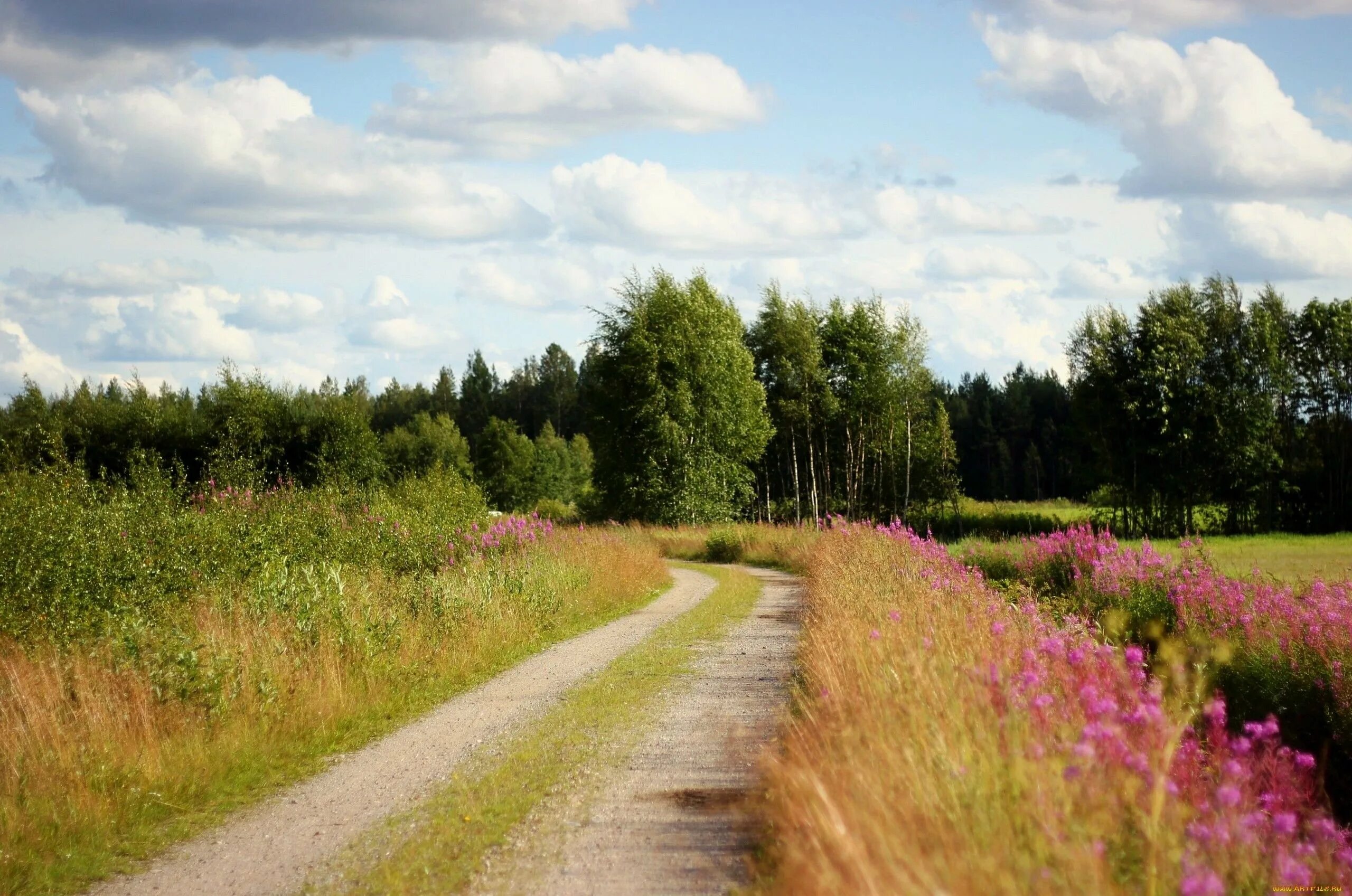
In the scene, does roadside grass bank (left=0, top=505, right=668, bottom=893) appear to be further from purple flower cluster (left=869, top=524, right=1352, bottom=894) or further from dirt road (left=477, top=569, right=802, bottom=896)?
purple flower cluster (left=869, top=524, right=1352, bottom=894)

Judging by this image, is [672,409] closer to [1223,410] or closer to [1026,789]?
[1223,410]

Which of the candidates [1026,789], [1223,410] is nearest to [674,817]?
[1026,789]

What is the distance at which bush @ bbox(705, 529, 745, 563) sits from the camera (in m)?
38.2

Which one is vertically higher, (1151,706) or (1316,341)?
(1316,341)

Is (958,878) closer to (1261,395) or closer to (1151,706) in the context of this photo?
(1151,706)

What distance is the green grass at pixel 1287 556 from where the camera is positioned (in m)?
20.0

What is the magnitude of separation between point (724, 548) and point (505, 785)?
101ft

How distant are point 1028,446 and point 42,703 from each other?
99534 mm

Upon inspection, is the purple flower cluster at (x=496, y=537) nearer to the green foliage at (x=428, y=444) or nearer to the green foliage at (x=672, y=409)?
the green foliage at (x=672, y=409)

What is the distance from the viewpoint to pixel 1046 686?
6.75 metres

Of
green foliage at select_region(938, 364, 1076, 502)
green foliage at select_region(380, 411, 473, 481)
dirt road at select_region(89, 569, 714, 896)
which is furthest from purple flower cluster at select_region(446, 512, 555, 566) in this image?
green foliage at select_region(938, 364, 1076, 502)

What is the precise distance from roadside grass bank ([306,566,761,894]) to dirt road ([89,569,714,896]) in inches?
10.0

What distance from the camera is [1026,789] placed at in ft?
15.7

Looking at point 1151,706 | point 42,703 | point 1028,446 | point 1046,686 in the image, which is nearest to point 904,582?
point 1046,686
